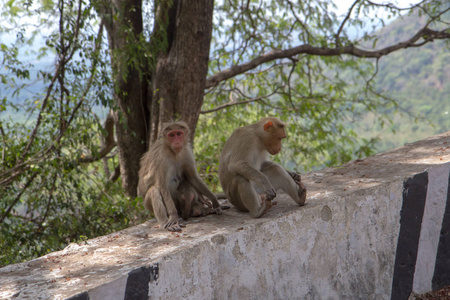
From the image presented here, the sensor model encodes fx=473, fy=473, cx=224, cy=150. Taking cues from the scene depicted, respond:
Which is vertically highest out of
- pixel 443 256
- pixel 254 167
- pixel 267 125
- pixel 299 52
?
pixel 299 52

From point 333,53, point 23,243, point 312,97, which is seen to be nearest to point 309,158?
point 312,97

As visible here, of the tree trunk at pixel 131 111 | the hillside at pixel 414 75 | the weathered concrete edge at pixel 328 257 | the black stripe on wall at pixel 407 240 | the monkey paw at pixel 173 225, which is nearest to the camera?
the weathered concrete edge at pixel 328 257

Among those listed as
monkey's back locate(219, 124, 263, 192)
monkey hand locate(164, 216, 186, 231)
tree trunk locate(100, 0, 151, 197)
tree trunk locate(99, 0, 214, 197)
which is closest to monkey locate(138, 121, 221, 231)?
monkey hand locate(164, 216, 186, 231)

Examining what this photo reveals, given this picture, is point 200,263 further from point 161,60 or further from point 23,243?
point 161,60

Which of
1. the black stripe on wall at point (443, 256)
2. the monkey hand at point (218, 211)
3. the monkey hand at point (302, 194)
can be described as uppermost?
the monkey hand at point (302, 194)

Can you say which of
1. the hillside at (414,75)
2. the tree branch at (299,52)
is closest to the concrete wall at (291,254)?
the tree branch at (299,52)

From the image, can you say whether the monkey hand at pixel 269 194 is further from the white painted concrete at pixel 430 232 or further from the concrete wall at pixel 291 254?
the white painted concrete at pixel 430 232

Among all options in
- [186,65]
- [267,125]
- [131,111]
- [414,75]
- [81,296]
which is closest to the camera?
[81,296]

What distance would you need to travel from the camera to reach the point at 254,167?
365 centimetres

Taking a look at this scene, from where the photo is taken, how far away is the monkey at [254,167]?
3432 mm

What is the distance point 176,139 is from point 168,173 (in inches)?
12.2

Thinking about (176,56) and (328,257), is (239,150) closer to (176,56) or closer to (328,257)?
(328,257)

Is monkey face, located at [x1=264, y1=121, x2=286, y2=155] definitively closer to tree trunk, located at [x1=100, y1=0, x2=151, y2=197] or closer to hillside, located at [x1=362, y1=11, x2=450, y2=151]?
tree trunk, located at [x1=100, y1=0, x2=151, y2=197]

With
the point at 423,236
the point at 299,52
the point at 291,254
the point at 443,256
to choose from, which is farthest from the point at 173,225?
the point at 299,52
